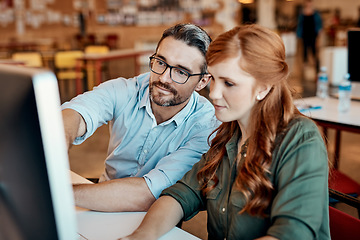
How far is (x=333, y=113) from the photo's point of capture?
9.30 feet

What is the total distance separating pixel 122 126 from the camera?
6.17 ft

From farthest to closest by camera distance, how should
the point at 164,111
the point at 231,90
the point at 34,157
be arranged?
the point at 164,111 < the point at 231,90 < the point at 34,157

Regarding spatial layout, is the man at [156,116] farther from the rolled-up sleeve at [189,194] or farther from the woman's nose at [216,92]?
the woman's nose at [216,92]

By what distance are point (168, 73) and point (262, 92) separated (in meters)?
0.64

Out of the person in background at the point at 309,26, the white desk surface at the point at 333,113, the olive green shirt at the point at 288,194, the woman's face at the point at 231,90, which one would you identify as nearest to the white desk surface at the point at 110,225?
the olive green shirt at the point at 288,194

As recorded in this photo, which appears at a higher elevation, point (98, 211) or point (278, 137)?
point (278, 137)

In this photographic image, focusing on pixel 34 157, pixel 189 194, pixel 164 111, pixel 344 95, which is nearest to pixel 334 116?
pixel 344 95

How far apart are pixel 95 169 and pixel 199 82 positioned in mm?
2615

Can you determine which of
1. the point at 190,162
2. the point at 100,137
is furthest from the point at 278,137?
the point at 100,137

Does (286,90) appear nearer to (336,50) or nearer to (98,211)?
(98,211)

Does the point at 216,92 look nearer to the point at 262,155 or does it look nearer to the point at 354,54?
Answer: the point at 262,155

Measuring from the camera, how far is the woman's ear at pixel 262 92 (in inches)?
45.6

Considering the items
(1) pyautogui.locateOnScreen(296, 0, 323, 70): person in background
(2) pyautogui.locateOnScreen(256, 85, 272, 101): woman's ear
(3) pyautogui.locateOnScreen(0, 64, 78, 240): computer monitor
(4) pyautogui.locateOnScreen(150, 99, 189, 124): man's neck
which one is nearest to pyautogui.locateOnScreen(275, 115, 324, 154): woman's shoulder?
(2) pyautogui.locateOnScreen(256, 85, 272, 101): woman's ear

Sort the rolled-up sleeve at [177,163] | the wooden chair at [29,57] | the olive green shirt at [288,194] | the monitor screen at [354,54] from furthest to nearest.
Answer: the wooden chair at [29,57], the monitor screen at [354,54], the rolled-up sleeve at [177,163], the olive green shirt at [288,194]
